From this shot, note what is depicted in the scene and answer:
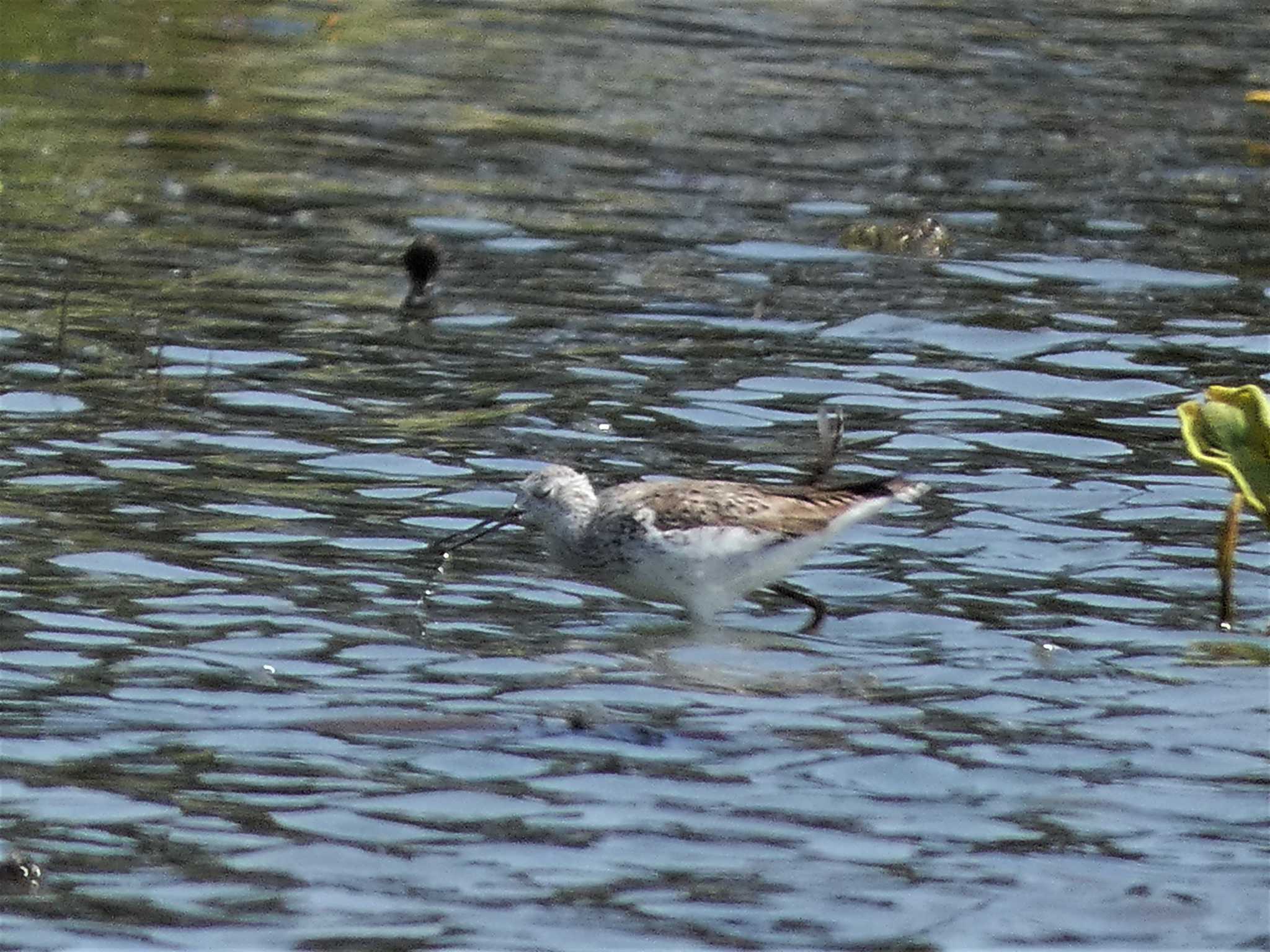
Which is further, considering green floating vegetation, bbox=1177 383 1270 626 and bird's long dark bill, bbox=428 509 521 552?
bird's long dark bill, bbox=428 509 521 552

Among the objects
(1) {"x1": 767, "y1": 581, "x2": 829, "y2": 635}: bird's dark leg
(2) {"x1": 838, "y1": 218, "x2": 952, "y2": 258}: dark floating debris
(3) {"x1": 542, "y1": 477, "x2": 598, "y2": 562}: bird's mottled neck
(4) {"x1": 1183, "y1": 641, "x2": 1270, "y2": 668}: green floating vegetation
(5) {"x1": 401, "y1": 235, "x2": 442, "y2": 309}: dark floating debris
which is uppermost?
(2) {"x1": 838, "y1": 218, "x2": 952, "y2": 258}: dark floating debris

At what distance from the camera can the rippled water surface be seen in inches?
295

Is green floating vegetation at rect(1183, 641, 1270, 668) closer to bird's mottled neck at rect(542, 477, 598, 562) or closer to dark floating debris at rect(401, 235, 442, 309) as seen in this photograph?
bird's mottled neck at rect(542, 477, 598, 562)

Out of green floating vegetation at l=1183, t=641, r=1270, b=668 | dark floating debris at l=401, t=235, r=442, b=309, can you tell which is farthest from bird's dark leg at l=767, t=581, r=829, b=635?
dark floating debris at l=401, t=235, r=442, b=309

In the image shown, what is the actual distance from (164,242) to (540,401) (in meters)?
3.72

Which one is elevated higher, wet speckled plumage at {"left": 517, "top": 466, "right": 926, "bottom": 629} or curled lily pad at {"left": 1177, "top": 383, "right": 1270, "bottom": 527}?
curled lily pad at {"left": 1177, "top": 383, "right": 1270, "bottom": 527}

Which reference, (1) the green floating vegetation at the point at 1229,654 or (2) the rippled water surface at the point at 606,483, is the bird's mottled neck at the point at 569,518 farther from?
(1) the green floating vegetation at the point at 1229,654

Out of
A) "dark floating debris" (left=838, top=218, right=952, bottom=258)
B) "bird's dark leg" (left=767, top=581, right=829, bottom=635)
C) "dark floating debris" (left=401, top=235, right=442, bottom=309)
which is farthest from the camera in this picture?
"dark floating debris" (left=838, top=218, right=952, bottom=258)

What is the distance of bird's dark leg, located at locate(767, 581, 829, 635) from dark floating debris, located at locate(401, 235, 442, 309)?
4.75 metres

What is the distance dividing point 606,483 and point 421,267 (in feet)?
11.5

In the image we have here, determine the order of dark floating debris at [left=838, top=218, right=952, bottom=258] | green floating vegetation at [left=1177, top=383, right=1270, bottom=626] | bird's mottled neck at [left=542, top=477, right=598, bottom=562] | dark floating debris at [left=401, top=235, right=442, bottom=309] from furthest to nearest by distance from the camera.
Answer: dark floating debris at [left=838, top=218, right=952, bottom=258] → dark floating debris at [left=401, top=235, right=442, bottom=309] → bird's mottled neck at [left=542, top=477, right=598, bottom=562] → green floating vegetation at [left=1177, top=383, right=1270, bottom=626]

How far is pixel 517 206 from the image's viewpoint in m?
17.0

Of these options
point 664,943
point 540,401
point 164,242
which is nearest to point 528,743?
point 664,943

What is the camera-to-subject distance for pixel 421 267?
14742mm
